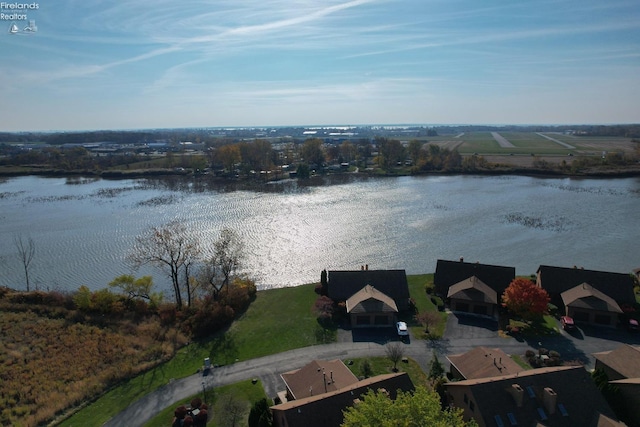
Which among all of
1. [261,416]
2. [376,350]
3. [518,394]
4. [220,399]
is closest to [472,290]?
[376,350]

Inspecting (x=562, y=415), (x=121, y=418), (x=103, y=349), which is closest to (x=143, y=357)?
(x=103, y=349)

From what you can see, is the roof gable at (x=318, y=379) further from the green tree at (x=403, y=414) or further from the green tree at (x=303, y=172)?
the green tree at (x=303, y=172)

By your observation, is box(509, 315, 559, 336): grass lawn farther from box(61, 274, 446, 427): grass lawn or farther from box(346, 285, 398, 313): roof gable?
box(346, 285, 398, 313): roof gable

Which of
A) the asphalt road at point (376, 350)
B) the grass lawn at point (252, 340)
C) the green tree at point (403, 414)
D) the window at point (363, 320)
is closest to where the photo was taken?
the green tree at point (403, 414)

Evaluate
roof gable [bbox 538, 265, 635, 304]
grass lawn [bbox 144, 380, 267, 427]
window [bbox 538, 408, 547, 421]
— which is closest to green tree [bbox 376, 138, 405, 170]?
roof gable [bbox 538, 265, 635, 304]

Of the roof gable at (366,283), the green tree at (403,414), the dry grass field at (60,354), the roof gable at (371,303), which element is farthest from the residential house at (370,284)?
the green tree at (403,414)

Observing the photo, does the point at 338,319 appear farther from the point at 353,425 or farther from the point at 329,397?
the point at 353,425

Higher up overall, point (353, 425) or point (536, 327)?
point (353, 425)
